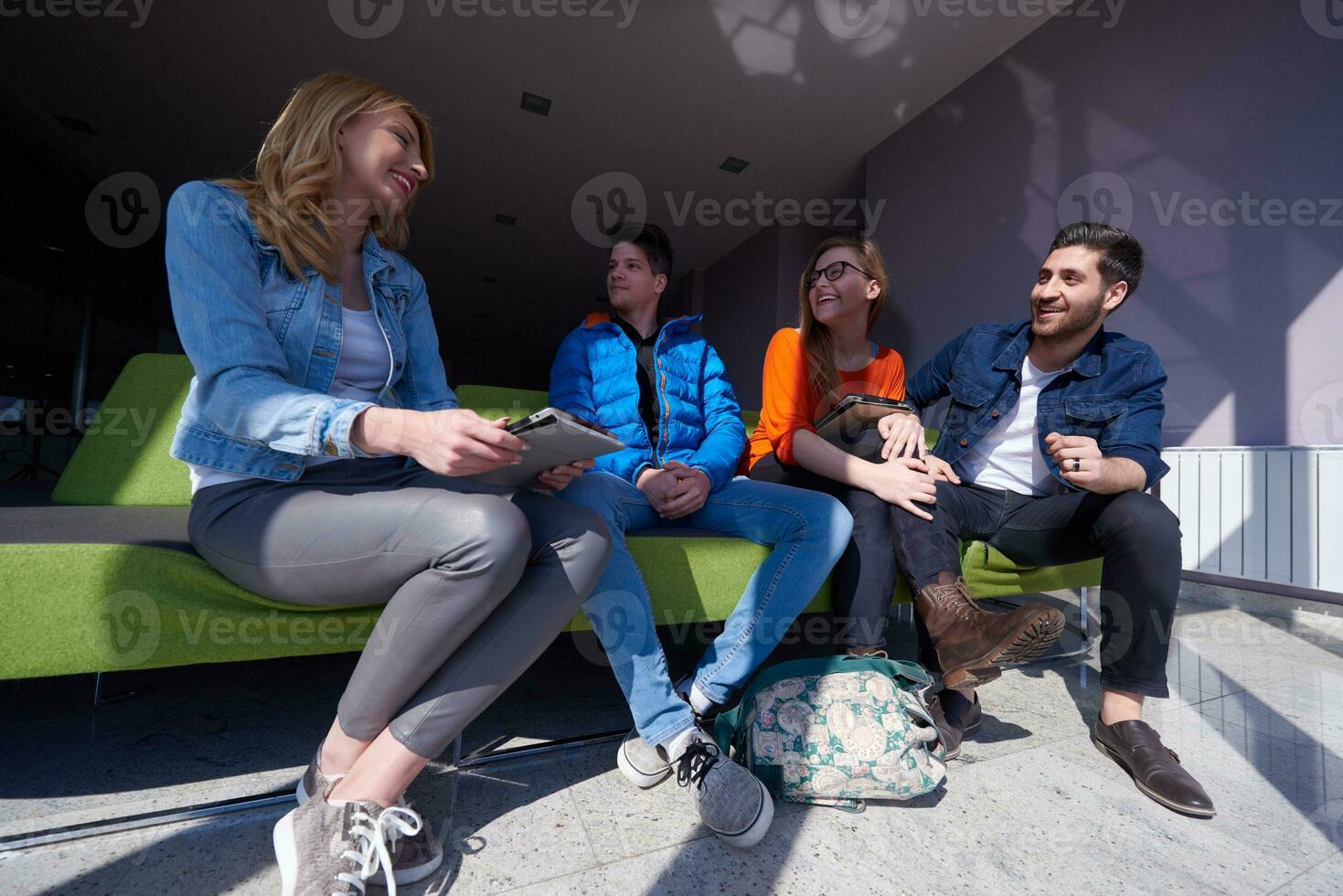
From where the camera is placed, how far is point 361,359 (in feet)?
3.55

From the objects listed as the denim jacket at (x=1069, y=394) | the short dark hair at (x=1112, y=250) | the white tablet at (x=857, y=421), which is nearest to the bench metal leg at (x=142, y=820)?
the white tablet at (x=857, y=421)

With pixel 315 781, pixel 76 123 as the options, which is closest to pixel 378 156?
pixel 315 781

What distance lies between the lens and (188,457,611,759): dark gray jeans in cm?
84

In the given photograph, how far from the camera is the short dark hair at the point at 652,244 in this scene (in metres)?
1.80

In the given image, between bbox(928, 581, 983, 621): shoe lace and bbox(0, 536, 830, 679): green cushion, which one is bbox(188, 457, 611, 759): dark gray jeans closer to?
bbox(0, 536, 830, 679): green cushion

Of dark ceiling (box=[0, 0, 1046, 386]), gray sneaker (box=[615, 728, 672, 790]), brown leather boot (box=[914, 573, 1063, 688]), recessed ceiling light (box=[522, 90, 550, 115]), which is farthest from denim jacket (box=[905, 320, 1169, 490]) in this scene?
recessed ceiling light (box=[522, 90, 550, 115])

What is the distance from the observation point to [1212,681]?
1.75 metres

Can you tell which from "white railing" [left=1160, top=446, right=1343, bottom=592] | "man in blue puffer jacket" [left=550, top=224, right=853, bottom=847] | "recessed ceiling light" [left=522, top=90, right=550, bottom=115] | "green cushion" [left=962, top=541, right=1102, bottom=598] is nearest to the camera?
"man in blue puffer jacket" [left=550, top=224, right=853, bottom=847]

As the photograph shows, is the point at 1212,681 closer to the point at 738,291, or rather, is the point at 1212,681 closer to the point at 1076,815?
the point at 1076,815

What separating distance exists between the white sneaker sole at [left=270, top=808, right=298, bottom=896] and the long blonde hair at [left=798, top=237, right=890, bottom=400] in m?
1.44

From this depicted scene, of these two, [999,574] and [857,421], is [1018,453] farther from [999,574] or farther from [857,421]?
[857,421]

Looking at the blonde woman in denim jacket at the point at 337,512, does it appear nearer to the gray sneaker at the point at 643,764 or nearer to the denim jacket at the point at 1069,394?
the gray sneaker at the point at 643,764

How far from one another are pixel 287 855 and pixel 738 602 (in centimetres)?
88

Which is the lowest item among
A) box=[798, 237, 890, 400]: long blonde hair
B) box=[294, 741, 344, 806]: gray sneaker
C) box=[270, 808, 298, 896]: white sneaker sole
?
box=[270, 808, 298, 896]: white sneaker sole
